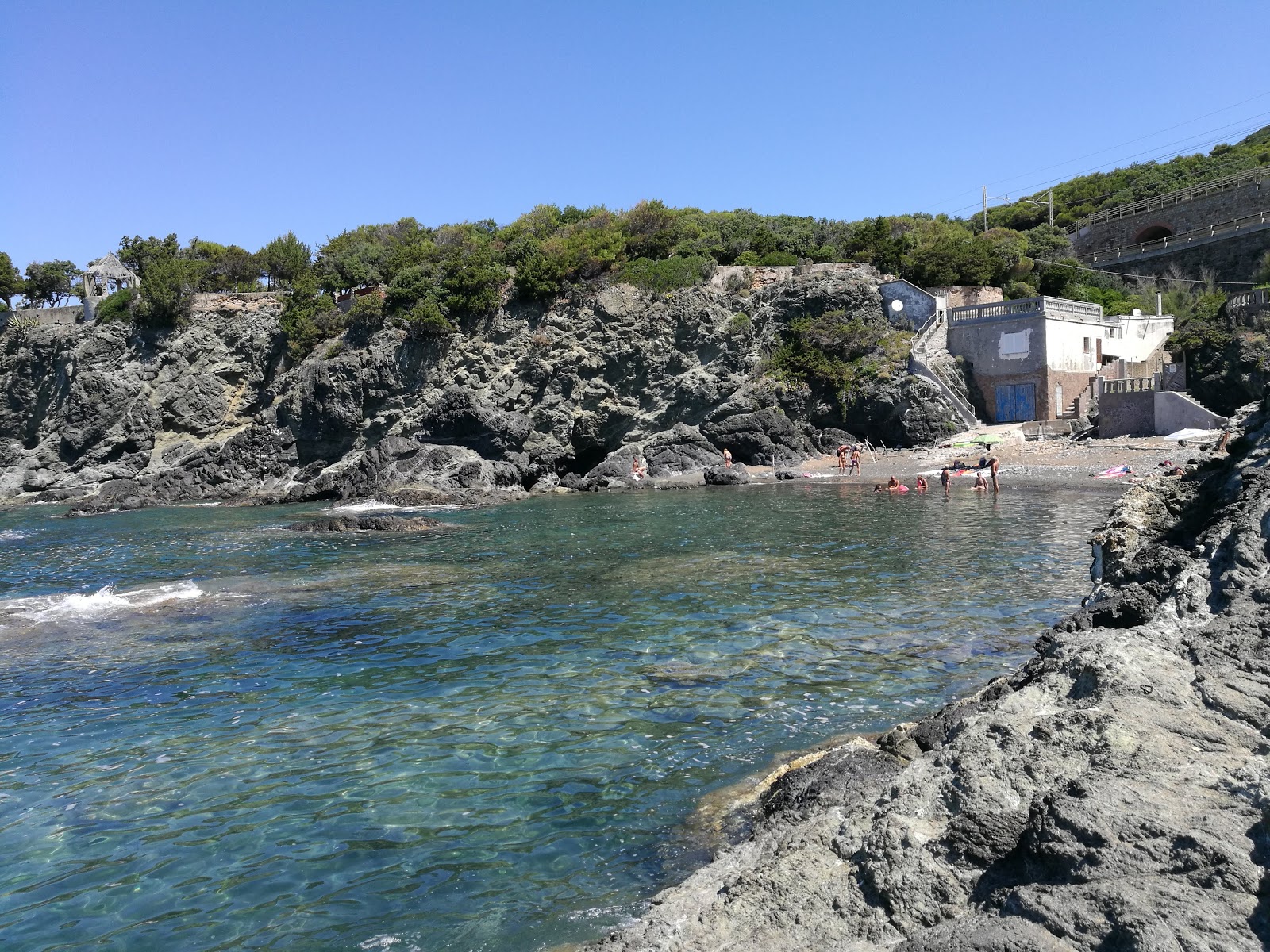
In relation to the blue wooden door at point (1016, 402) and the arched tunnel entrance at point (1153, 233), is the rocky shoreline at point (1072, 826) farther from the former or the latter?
the arched tunnel entrance at point (1153, 233)

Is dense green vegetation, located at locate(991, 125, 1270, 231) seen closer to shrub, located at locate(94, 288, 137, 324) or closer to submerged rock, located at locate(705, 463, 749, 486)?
submerged rock, located at locate(705, 463, 749, 486)

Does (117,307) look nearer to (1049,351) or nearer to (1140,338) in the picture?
(1049,351)

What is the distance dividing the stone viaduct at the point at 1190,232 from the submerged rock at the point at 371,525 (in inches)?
1831

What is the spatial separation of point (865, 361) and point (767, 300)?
680cm

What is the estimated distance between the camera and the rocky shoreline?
3068mm

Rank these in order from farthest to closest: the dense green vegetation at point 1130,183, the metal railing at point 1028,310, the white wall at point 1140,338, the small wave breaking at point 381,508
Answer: the dense green vegetation at point 1130,183 → the white wall at point 1140,338 → the metal railing at point 1028,310 → the small wave breaking at point 381,508

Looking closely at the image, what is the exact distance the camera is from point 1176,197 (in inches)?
2217

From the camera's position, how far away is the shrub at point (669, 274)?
47406 mm

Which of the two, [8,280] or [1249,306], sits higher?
[8,280]

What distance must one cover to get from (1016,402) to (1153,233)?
83.1 ft

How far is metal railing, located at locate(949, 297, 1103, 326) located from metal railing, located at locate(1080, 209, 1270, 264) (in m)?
13.5

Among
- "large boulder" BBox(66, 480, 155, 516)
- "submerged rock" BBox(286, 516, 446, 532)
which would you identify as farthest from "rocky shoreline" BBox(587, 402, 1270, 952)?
"large boulder" BBox(66, 480, 155, 516)

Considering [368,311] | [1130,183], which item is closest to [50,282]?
[368,311]

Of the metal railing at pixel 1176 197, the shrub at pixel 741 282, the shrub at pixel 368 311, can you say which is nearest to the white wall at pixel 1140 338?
the metal railing at pixel 1176 197
